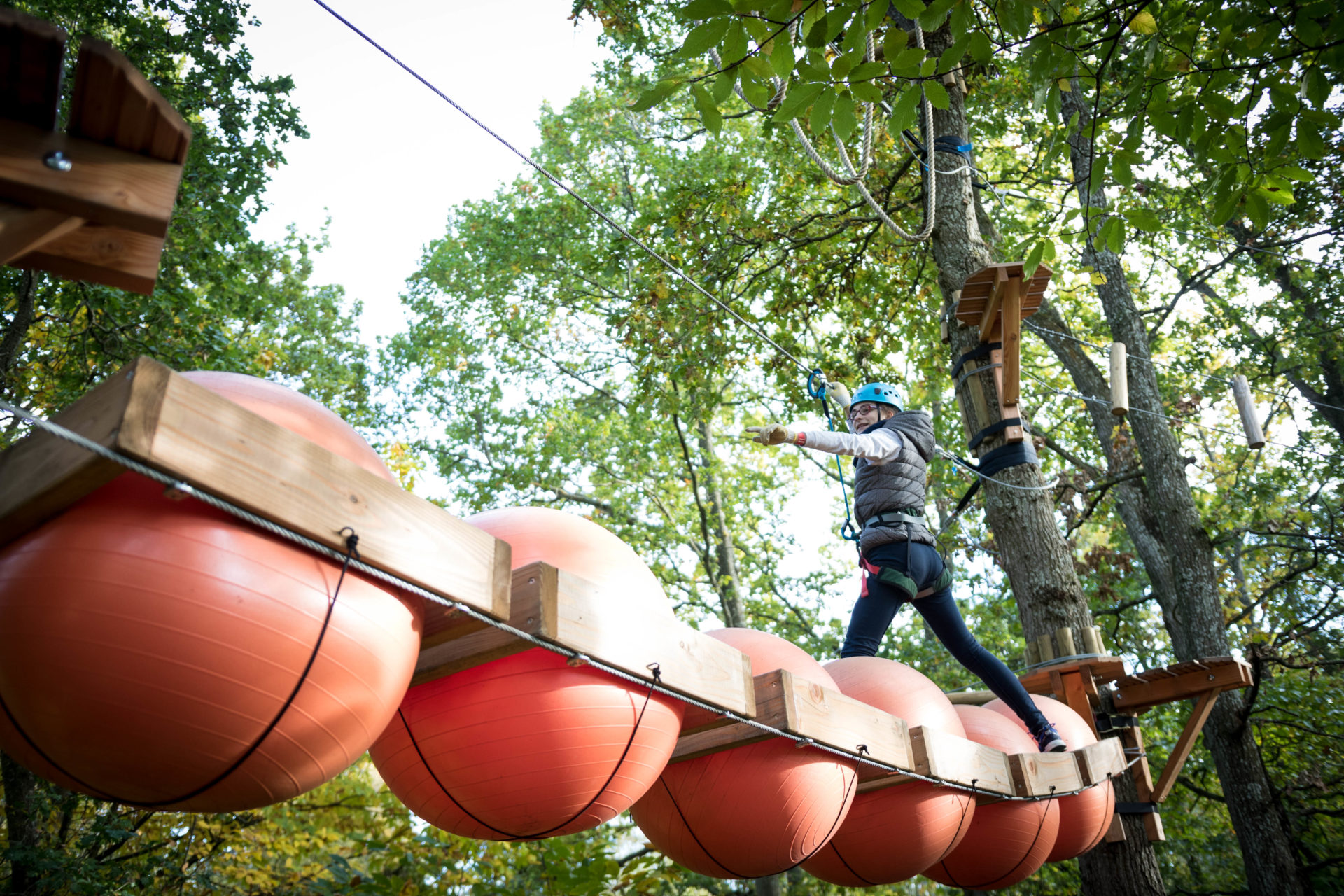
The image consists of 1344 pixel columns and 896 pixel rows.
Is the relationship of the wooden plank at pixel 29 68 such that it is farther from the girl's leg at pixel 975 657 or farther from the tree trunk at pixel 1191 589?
the tree trunk at pixel 1191 589

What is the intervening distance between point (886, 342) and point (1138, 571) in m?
10.4

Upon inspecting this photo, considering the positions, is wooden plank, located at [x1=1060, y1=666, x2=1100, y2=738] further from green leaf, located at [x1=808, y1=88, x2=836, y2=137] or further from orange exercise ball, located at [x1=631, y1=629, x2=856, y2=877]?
green leaf, located at [x1=808, y1=88, x2=836, y2=137]

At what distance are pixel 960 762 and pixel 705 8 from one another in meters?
2.80

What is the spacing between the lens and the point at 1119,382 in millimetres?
5613

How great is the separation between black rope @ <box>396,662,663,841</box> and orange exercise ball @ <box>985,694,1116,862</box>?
2589 millimetres

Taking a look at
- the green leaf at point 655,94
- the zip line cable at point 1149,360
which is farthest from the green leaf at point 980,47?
the zip line cable at point 1149,360

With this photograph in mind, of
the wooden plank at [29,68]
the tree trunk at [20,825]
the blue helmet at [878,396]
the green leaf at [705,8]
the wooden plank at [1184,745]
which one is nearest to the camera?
the wooden plank at [29,68]

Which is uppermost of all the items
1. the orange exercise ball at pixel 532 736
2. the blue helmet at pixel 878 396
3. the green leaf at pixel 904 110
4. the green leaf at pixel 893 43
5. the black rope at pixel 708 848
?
the green leaf at pixel 893 43

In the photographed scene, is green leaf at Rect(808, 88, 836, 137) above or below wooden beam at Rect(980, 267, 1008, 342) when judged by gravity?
below

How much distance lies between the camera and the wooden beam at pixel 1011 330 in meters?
5.29

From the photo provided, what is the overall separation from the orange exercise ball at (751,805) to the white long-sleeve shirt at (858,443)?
45.1 inches

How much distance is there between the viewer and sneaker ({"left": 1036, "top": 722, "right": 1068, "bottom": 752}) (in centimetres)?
436

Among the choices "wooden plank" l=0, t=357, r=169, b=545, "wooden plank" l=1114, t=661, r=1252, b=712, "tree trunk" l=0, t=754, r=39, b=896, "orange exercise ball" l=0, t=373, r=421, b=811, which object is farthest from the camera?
"tree trunk" l=0, t=754, r=39, b=896

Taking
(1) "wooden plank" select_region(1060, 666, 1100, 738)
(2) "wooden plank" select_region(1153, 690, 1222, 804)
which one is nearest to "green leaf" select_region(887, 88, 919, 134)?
(1) "wooden plank" select_region(1060, 666, 1100, 738)
